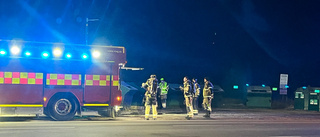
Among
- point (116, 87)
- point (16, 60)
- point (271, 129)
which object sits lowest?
point (271, 129)

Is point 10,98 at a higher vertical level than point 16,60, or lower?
lower

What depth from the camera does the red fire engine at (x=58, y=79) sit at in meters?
11.7

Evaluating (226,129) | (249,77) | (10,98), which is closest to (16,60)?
(10,98)

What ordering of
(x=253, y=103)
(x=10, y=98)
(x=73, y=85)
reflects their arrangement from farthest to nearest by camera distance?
(x=253, y=103)
(x=73, y=85)
(x=10, y=98)

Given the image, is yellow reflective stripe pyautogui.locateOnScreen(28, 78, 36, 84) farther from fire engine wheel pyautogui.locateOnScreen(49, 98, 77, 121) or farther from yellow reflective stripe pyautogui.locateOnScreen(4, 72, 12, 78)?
fire engine wheel pyautogui.locateOnScreen(49, 98, 77, 121)

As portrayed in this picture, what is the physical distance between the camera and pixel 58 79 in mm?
12328

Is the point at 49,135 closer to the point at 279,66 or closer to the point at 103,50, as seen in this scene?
the point at 103,50

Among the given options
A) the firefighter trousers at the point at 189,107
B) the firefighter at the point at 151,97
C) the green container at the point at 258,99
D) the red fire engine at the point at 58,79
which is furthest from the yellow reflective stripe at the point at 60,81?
the green container at the point at 258,99

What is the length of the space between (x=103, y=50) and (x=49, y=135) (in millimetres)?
4656

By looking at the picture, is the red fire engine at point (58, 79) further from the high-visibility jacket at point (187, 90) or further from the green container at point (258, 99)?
the green container at point (258, 99)

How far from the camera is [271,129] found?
10.9 meters

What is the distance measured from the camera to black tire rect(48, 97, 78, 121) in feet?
40.1

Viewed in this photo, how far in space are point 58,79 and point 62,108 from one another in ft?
3.08

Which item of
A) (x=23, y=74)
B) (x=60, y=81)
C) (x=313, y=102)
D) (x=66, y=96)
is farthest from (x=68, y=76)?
(x=313, y=102)
